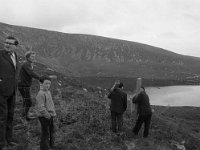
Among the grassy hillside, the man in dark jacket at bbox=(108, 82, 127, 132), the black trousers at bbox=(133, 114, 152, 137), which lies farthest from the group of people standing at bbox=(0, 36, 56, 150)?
the black trousers at bbox=(133, 114, 152, 137)

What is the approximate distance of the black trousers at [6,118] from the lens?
9.06m

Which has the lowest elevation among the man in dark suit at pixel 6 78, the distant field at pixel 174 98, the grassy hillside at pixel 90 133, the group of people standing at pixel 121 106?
the distant field at pixel 174 98

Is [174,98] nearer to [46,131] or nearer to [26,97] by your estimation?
[26,97]

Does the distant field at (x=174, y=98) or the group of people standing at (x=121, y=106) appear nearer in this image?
the group of people standing at (x=121, y=106)

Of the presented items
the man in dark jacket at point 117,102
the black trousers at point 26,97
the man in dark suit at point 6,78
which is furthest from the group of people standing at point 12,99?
the man in dark jacket at point 117,102

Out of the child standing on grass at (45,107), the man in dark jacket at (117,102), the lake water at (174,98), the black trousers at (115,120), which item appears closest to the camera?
the child standing on grass at (45,107)

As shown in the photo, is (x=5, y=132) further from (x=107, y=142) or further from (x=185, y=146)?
(x=185, y=146)

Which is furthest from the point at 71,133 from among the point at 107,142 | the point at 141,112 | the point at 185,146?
the point at 185,146

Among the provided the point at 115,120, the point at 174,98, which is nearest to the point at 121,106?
the point at 115,120

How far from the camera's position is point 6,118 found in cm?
937

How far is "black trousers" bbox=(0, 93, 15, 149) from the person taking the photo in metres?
9.06

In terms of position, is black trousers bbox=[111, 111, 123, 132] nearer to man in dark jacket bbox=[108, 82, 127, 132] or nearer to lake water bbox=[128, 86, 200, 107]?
man in dark jacket bbox=[108, 82, 127, 132]

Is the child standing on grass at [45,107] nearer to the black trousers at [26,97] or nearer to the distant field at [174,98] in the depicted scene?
the black trousers at [26,97]

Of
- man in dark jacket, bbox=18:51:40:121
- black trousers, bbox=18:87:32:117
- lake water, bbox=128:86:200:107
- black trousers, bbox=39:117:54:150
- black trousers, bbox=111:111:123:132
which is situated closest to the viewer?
black trousers, bbox=39:117:54:150
